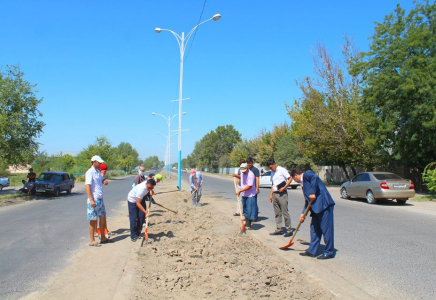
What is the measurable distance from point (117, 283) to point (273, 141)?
157ft

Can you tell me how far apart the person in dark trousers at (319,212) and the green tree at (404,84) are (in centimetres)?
1392

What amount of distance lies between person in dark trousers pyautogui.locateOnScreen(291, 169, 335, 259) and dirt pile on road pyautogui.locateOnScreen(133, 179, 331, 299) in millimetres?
846

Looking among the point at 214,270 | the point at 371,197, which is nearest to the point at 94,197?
the point at 214,270

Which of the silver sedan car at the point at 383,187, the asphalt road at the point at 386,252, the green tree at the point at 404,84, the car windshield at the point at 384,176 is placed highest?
the green tree at the point at 404,84

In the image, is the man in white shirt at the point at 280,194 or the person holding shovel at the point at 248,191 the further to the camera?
the person holding shovel at the point at 248,191

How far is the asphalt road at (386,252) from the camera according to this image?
485 cm

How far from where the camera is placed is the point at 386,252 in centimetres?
672

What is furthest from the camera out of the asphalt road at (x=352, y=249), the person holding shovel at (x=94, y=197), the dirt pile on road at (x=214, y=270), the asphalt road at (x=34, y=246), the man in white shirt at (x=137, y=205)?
the man in white shirt at (x=137, y=205)

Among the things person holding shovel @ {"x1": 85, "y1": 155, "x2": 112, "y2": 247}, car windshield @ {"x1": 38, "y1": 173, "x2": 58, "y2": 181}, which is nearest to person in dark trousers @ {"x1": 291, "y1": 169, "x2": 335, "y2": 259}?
person holding shovel @ {"x1": 85, "y1": 155, "x2": 112, "y2": 247}

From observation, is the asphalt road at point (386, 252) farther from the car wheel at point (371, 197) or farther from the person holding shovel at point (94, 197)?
the person holding shovel at point (94, 197)

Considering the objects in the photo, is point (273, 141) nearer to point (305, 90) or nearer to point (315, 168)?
point (315, 168)

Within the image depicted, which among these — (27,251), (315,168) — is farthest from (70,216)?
(315,168)

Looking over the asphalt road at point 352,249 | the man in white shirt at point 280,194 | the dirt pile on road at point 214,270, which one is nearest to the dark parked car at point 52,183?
the asphalt road at point 352,249

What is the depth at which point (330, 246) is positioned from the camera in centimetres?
618
